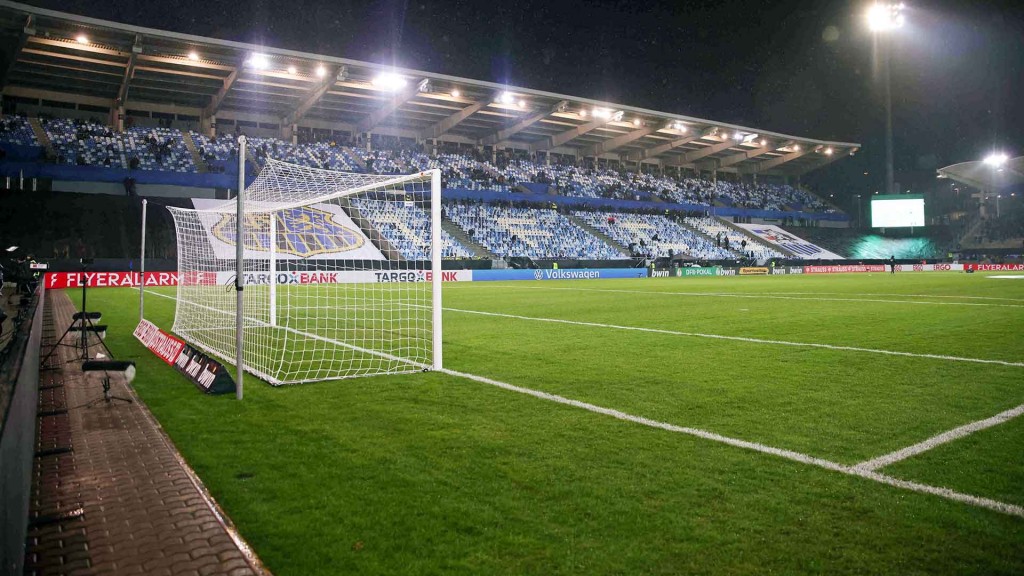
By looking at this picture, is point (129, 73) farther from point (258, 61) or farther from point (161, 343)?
point (161, 343)

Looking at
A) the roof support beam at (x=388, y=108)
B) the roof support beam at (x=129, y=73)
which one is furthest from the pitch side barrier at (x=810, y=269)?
the roof support beam at (x=129, y=73)

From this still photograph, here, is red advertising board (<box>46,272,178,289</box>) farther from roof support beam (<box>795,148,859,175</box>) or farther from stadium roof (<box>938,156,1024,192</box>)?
stadium roof (<box>938,156,1024,192</box>)

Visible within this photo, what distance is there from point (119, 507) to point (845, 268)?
56107mm

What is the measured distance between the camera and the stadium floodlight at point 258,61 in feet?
111

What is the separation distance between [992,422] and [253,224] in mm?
12932

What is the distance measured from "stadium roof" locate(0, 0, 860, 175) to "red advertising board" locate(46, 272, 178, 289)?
12.4 meters

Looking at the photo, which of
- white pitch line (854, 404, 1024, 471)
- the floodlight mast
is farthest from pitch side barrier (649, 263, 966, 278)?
white pitch line (854, 404, 1024, 471)

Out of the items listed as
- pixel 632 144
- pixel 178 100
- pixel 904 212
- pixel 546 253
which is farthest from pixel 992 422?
pixel 904 212

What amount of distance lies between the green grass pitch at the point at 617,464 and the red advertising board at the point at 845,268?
147ft

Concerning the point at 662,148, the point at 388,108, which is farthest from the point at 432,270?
the point at 662,148

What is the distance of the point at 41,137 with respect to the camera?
32.0 meters

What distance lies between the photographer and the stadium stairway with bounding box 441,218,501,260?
1506 inches

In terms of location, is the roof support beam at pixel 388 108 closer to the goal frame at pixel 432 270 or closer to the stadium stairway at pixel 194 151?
the stadium stairway at pixel 194 151

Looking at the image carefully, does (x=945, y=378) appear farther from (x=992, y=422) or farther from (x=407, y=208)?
(x=407, y=208)
